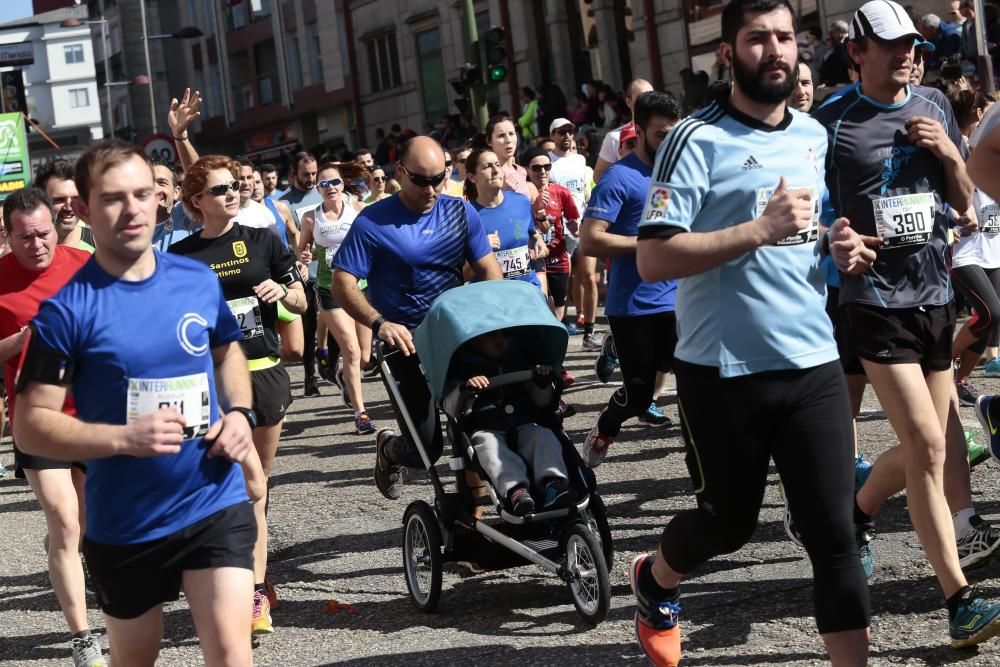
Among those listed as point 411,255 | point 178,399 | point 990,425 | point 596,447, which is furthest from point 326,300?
point 178,399

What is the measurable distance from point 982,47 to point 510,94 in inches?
837

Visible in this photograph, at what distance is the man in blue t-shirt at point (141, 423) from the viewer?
3.90m

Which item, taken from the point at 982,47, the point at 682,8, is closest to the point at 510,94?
the point at 682,8

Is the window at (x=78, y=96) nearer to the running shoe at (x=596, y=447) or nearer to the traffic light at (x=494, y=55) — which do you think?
the traffic light at (x=494, y=55)

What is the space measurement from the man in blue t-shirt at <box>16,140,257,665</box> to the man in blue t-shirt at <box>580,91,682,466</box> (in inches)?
151

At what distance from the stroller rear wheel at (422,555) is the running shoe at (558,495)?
0.51 meters

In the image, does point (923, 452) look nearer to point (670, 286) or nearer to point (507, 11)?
point (670, 286)

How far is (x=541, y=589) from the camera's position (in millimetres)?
6422

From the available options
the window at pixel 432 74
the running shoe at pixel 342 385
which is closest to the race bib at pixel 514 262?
the running shoe at pixel 342 385

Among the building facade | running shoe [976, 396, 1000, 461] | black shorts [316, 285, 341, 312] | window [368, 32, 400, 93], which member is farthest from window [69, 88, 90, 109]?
running shoe [976, 396, 1000, 461]

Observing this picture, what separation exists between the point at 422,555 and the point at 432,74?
35.1m

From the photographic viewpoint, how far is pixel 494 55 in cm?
1978

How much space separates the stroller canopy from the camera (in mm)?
6180

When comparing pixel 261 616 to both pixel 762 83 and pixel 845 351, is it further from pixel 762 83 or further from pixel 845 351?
pixel 762 83
